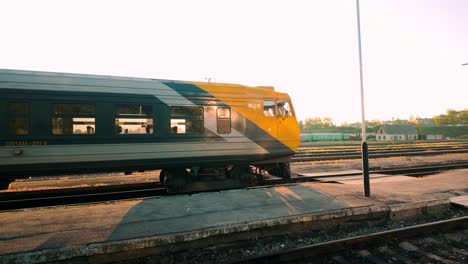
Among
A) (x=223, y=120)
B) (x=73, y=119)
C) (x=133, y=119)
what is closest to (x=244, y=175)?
(x=223, y=120)

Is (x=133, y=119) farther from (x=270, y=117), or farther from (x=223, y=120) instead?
(x=270, y=117)

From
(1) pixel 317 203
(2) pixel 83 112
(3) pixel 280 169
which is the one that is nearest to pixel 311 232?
(1) pixel 317 203

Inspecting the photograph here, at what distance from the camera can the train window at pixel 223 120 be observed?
28.8 feet

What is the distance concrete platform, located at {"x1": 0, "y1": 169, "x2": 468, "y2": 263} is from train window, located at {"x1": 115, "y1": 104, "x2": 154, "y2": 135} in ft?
7.19

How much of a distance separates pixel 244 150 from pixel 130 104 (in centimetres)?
414

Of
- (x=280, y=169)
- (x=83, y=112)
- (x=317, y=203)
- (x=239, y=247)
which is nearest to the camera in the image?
(x=239, y=247)

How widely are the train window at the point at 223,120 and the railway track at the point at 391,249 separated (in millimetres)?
5083

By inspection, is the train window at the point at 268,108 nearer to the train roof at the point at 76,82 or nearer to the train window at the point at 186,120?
the train window at the point at 186,120

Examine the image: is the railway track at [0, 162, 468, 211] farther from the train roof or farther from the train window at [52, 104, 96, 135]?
the train roof

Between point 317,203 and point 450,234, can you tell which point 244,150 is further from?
point 450,234

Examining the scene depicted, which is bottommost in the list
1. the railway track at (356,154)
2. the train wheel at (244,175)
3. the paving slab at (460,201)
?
the paving slab at (460,201)

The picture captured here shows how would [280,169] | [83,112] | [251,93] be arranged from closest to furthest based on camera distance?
[83,112], [251,93], [280,169]

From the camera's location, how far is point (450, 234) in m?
5.58

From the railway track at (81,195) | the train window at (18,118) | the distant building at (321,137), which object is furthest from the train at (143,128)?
the distant building at (321,137)
